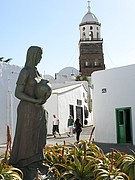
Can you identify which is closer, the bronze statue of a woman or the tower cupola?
the bronze statue of a woman

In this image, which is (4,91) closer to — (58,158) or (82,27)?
(58,158)

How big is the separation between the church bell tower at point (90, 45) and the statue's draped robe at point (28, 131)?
52.6m

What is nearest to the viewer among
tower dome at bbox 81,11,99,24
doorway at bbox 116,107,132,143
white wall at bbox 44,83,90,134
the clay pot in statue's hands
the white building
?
the clay pot in statue's hands

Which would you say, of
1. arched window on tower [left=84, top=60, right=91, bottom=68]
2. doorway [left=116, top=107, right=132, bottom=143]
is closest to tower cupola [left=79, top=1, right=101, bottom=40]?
arched window on tower [left=84, top=60, right=91, bottom=68]

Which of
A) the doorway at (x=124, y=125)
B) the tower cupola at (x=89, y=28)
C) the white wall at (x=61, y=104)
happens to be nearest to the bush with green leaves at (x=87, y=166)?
the doorway at (x=124, y=125)

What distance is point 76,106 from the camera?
31.1m

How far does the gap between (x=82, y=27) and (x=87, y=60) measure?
6.71 meters

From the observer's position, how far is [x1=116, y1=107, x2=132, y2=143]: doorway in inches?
622

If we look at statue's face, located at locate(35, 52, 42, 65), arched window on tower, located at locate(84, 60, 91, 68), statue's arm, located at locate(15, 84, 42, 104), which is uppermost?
arched window on tower, located at locate(84, 60, 91, 68)

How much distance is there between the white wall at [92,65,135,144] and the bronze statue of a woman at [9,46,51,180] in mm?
11203

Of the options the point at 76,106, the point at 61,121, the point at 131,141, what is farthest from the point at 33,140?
the point at 76,106

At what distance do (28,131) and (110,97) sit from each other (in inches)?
477

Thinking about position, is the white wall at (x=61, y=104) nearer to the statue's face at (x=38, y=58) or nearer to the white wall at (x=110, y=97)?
the white wall at (x=110, y=97)

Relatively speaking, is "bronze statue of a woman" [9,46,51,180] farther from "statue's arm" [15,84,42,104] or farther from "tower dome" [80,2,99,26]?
"tower dome" [80,2,99,26]
